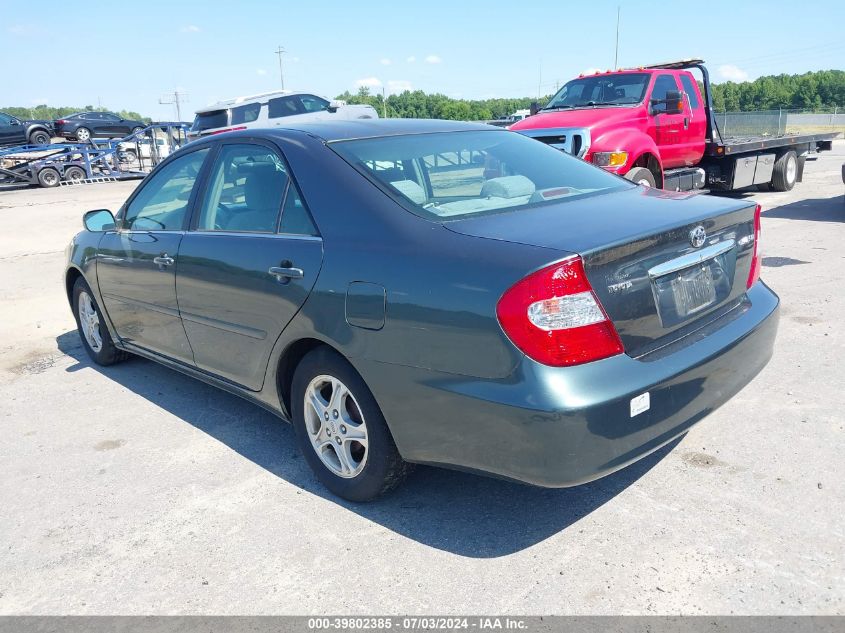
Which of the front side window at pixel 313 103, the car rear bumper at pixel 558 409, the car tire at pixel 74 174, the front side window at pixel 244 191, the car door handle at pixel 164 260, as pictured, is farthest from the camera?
the car tire at pixel 74 174

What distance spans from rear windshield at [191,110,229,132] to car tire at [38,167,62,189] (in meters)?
8.95

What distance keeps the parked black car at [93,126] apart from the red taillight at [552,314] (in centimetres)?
3230

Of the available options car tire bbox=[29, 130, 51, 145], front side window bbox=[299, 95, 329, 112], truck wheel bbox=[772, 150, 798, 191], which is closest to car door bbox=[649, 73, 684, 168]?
truck wheel bbox=[772, 150, 798, 191]

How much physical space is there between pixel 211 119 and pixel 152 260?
13853mm

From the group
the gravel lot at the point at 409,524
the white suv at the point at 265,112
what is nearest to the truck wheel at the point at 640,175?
the gravel lot at the point at 409,524

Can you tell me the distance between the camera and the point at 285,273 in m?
3.27

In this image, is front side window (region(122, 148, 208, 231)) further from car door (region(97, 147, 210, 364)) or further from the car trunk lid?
the car trunk lid

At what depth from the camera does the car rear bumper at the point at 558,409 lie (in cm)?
245

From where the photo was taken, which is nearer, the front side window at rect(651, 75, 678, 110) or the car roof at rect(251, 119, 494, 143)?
the car roof at rect(251, 119, 494, 143)

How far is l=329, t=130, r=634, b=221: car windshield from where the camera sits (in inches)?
125

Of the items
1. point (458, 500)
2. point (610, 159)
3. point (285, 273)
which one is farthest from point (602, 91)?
point (458, 500)

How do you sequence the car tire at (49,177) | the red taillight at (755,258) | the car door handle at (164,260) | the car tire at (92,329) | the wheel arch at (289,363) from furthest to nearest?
the car tire at (49,177), the car tire at (92,329), the car door handle at (164,260), the red taillight at (755,258), the wheel arch at (289,363)

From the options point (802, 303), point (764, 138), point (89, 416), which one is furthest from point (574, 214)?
point (764, 138)

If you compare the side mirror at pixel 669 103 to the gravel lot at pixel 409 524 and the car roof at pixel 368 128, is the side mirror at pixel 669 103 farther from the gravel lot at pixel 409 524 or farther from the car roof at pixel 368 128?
the car roof at pixel 368 128
